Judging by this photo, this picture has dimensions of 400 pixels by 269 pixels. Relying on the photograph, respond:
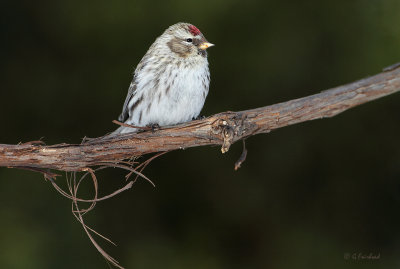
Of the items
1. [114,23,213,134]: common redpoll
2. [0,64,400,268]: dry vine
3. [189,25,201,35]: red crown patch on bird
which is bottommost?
[0,64,400,268]: dry vine

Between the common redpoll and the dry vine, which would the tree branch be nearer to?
the dry vine

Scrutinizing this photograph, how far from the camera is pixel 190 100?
6.81 ft

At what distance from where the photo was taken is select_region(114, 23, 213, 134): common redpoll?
2057 mm

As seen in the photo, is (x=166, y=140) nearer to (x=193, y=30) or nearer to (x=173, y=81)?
(x=173, y=81)

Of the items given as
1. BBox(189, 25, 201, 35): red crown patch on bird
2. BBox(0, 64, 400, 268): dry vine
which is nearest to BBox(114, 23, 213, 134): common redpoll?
BBox(189, 25, 201, 35): red crown patch on bird

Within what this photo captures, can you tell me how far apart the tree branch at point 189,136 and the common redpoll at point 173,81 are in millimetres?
296

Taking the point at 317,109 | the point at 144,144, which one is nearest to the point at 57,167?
the point at 144,144

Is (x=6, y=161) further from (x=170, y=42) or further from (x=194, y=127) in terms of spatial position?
(x=170, y=42)

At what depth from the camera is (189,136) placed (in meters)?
1.71

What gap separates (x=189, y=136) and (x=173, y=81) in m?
0.42

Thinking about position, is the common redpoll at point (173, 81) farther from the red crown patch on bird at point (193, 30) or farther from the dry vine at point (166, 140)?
the dry vine at point (166, 140)

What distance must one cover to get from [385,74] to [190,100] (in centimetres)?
90

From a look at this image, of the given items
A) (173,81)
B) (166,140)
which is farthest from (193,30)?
(166,140)

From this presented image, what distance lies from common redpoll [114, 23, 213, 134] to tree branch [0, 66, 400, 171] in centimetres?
30
